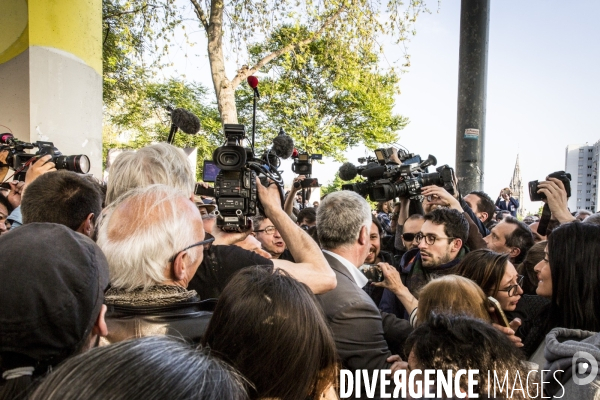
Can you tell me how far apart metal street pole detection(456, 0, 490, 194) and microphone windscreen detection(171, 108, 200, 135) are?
109 inches

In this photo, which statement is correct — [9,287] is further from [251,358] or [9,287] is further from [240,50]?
[240,50]

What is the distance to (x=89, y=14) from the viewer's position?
6.54m

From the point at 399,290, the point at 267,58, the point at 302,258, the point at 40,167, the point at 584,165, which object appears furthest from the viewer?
the point at 584,165

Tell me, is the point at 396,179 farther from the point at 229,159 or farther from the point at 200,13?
the point at 200,13

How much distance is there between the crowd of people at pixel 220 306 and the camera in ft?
2.61

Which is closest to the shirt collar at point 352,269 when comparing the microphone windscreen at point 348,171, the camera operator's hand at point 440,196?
the camera operator's hand at point 440,196

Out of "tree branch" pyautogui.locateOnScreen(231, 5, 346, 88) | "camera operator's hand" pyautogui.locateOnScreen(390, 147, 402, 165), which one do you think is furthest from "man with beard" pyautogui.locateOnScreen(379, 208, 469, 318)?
"tree branch" pyautogui.locateOnScreen(231, 5, 346, 88)

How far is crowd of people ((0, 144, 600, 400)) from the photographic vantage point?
794 mm

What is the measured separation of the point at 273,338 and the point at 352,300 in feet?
3.31

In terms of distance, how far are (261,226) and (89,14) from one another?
4.35 meters

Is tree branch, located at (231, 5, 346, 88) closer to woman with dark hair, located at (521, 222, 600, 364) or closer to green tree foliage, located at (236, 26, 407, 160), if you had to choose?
green tree foliage, located at (236, 26, 407, 160)

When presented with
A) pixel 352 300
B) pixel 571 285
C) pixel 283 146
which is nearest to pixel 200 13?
pixel 283 146

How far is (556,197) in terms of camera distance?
334cm

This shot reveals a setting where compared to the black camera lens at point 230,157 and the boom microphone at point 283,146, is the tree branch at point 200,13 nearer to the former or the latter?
the boom microphone at point 283,146
